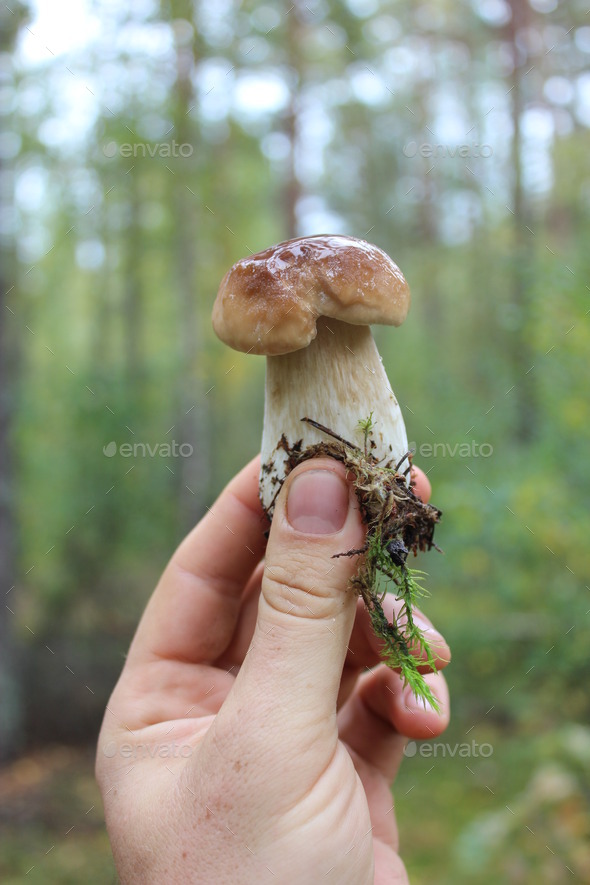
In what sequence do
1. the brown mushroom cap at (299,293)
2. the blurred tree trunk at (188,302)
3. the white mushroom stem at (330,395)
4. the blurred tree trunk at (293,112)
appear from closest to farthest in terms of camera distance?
1. the brown mushroom cap at (299,293)
2. the white mushroom stem at (330,395)
3. the blurred tree trunk at (188,302)
4. the blurred tree trunk at (293,112)

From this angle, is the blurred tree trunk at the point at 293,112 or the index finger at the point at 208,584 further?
the blurred tree trunk at the point at 293,112

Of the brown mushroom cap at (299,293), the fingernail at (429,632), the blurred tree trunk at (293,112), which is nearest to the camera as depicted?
the brown mushroom cap at (299,293)

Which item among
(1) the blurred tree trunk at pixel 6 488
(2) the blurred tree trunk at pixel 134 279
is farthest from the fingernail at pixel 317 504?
(2) the blurred tree trunk at pixel 134 279

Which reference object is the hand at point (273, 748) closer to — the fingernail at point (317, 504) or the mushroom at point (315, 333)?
the fingernail at point (317, 504)

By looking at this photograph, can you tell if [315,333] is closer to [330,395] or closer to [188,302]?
[330,395]

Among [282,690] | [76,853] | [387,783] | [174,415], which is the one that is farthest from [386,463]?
[174,415]

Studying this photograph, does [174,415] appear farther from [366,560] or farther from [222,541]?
[366,560]

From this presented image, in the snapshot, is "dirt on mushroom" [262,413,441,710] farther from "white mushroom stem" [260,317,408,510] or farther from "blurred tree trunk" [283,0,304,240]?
"blurred tree trunk" [283,0,304,240]

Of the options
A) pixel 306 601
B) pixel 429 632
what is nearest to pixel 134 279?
pixel 429 632
